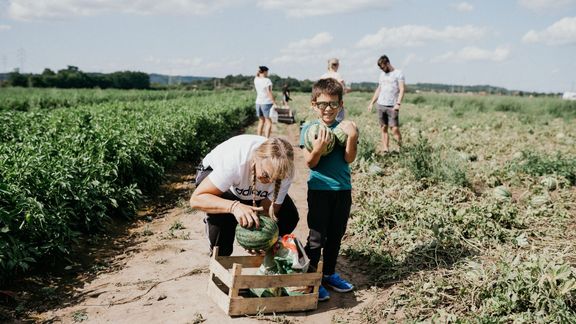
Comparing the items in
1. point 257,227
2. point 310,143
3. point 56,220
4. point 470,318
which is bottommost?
point 470,318

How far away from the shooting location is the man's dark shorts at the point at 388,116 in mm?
9266

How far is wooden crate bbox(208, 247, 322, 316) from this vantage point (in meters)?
3.43

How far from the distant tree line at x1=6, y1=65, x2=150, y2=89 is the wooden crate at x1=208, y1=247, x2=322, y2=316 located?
63.8 m

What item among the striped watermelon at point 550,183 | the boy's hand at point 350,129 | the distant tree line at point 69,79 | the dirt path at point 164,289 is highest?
the distant tree line at point 69,79

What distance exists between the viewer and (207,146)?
11680 mm

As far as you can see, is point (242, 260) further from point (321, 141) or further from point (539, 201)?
point (539, 201)

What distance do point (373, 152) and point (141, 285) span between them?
588 centimetres

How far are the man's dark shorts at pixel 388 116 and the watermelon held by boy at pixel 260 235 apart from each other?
6.31 m

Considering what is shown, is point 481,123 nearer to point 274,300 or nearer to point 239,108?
point 239,108

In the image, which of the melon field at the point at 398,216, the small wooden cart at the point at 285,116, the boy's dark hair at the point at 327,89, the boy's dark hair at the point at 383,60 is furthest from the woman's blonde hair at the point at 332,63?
the small wooden cart at the point at 285,116

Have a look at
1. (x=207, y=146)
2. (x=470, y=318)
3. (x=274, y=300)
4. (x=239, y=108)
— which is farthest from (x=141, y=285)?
(x=239, y=108)

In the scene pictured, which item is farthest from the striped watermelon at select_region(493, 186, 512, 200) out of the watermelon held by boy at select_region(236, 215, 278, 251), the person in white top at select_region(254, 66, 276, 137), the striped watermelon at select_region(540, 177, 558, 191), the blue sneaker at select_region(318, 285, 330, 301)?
the person in white top at select_region(254, 66, 276, 137)

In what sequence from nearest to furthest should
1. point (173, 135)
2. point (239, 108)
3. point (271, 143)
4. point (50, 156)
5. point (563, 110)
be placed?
point (271, 143)
point (50, 156)
point (173, 135)
point (239, 108)
point (563, 110)

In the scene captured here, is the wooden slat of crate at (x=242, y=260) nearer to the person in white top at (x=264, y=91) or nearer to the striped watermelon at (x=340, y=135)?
the striped watermelon at (x=340, y=135)
